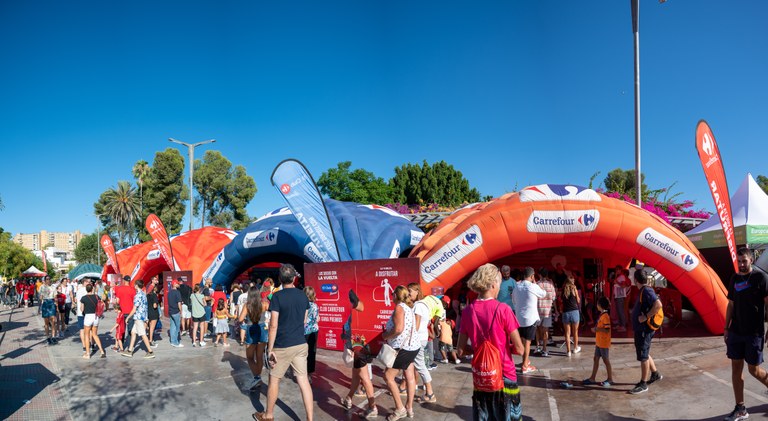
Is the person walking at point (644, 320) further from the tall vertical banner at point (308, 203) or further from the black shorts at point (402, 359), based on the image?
the tall vertical banner at point (308, 203)

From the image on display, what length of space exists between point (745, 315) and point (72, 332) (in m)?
15.4

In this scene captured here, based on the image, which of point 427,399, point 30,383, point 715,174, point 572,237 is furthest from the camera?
point 572,237

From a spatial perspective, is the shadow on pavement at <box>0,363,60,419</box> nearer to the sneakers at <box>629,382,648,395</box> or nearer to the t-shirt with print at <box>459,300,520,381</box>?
the t-shirt with print at <box>459,300,520,381</box>

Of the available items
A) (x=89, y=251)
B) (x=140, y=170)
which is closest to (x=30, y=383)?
(x=140, y=170)

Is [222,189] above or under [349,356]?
above

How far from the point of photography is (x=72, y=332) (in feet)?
43.2

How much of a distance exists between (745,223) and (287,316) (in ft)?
37.7

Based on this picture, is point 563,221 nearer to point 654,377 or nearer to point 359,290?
point 654,377

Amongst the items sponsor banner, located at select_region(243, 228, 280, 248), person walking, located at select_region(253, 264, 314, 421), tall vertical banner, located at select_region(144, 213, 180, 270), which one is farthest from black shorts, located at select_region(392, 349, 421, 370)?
tall vertical banner, located at select_region(144, 213, 180, 270)

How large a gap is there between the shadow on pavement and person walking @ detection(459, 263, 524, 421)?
17.9ft

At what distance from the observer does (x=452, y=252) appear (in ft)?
30.2

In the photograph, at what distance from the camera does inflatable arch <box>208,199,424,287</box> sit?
12.0m

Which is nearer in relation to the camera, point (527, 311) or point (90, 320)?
point (527, 311)

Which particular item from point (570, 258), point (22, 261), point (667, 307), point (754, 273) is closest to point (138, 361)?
point (754, 273)
